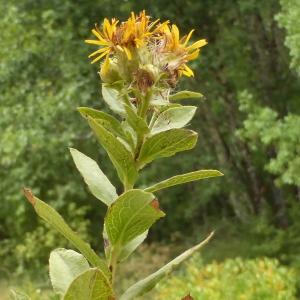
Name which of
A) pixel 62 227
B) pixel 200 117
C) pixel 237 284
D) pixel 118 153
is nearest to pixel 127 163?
pixel 118 153

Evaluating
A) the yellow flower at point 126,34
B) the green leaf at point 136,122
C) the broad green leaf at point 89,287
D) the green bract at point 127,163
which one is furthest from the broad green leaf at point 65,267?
the yellow flower at point 126,34

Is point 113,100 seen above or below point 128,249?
above

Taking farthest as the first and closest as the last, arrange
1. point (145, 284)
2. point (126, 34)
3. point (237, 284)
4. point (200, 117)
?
point (200, 117) < point (237, 284) < point (145, 284) < point (126, 34)

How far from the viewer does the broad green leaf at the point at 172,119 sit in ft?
3.54

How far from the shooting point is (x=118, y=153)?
3.40 feet

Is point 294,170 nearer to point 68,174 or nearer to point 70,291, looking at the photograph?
point 68,174

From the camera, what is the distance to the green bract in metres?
0.99

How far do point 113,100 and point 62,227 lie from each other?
0.21 meters

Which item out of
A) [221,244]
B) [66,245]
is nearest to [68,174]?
[66,245]

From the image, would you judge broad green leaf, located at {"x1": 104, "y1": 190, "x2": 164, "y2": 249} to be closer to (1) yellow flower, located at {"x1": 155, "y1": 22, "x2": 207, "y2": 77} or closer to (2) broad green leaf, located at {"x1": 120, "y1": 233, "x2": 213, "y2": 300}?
(2) broad green leaf, located at {"x1": 120, "y1": 233, "x2": 213, "y2": 300}

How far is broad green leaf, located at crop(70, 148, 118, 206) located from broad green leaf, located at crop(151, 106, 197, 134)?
0.12 meters

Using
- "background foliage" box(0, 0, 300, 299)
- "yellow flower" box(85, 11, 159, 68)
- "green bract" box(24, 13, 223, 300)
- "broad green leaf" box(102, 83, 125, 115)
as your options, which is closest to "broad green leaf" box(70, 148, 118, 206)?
"green bract" box(24, 13, 223, 300)

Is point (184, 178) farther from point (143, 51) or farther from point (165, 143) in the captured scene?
point (143, 51)

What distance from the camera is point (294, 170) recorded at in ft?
18.1
